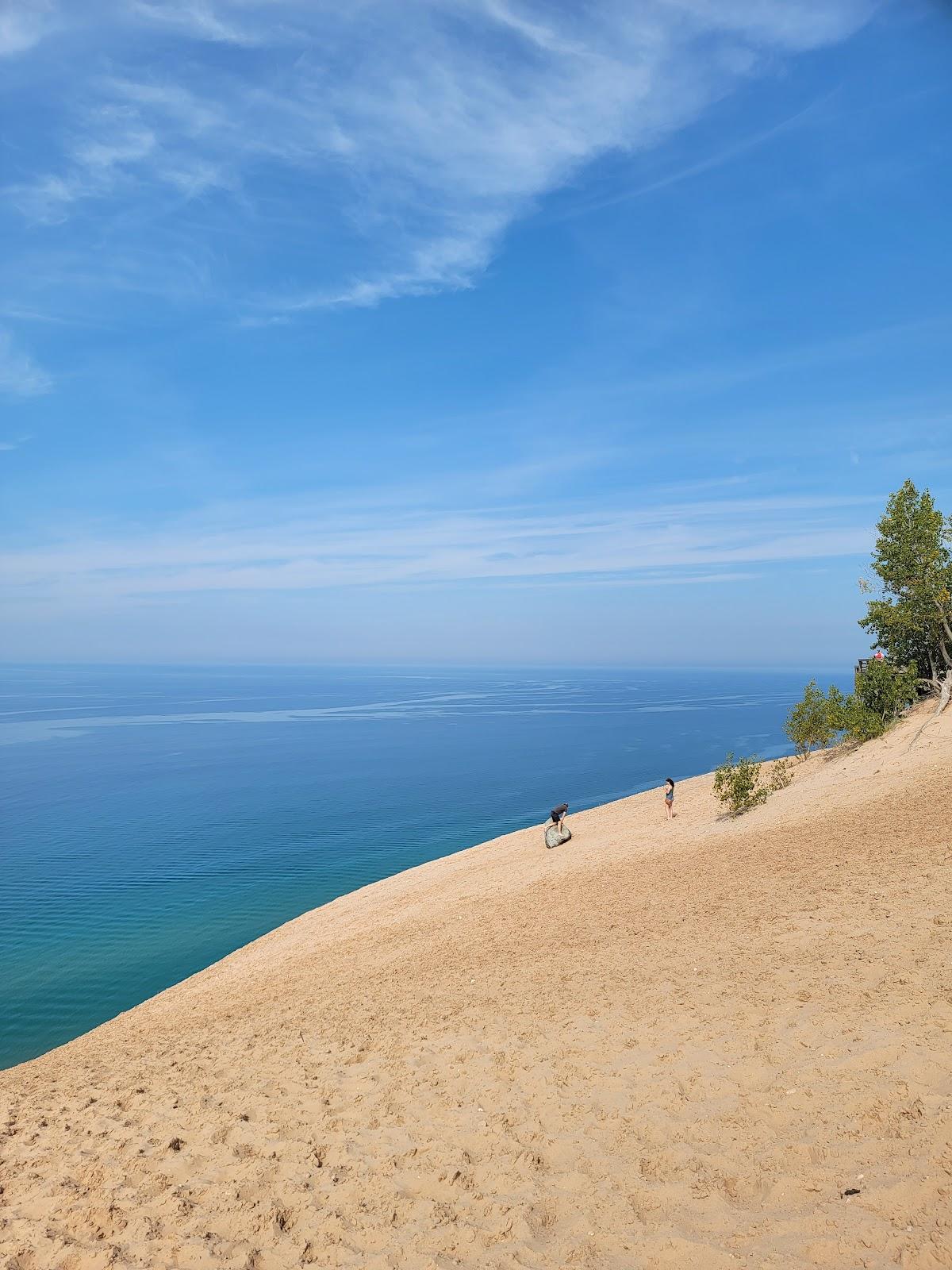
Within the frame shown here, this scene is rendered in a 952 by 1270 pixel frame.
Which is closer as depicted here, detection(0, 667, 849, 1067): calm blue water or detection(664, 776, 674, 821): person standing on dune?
detection(0, 667, 849, 1067): calm blue water

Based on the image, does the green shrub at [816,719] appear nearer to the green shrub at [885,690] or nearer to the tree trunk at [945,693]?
the green shrub at [885,690]

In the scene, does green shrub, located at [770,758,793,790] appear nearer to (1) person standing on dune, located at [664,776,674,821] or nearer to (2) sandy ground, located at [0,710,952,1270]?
(1) person standing on dune, located at [664,776,674,821]

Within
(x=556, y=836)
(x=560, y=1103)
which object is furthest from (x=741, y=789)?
(x=560, y=1103)

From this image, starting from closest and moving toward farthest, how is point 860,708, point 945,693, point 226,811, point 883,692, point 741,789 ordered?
point 741,789, point 945,693, point 860,708, point 883,692, point 226,811

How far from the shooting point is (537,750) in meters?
98.6

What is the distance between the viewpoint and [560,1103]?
8.66 m

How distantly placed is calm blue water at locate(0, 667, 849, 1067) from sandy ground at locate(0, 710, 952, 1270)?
1153 cm

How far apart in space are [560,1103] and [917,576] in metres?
31.9

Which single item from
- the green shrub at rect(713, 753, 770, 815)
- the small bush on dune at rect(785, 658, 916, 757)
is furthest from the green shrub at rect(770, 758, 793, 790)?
the small bush on dune at rect(785, 658, 916, 757)

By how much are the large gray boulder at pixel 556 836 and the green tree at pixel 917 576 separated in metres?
17.6

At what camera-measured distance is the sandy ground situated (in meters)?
6.41

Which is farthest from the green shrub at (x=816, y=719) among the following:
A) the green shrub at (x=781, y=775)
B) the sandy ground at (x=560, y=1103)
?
the sandy ground at (x=560, y=1103)

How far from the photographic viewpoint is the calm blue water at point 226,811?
2872cm

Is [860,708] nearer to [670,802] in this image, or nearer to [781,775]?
[781,775]
